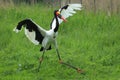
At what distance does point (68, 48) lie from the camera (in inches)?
397

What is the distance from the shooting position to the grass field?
27.6 ft

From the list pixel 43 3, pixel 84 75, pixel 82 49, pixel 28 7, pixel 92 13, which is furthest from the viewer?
pixel 43 3

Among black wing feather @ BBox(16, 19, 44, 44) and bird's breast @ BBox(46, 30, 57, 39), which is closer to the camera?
black wing feather @ BBox(16, 19, 44, 44)

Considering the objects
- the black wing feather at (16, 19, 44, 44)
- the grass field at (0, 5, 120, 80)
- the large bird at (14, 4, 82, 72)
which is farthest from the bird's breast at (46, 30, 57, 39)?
the grass field at (0, 5, 120, 80)

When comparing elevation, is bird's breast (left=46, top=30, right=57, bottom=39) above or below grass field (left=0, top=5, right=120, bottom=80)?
above

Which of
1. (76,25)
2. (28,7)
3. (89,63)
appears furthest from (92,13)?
(89,63)

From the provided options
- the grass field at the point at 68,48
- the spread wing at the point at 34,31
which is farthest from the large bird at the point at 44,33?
the grass field at the point at 68,48

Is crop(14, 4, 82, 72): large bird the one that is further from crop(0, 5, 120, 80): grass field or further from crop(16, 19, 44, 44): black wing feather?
crop(0, 5, 120, 80): grass field

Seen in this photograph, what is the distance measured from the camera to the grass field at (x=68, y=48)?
8.42 meters

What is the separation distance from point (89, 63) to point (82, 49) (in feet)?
3.34

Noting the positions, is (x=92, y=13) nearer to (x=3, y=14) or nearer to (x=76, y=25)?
(x=76, y=25)

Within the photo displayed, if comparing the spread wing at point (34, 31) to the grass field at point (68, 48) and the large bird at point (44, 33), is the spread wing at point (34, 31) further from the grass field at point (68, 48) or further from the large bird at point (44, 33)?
the grass field at point (68, 48)

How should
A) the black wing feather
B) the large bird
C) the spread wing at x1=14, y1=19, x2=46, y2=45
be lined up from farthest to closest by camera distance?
the large bird, the spread wing at x1=14, y1=19, x2=46, y2=45, the black wing feather

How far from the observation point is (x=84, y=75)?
329 inches
